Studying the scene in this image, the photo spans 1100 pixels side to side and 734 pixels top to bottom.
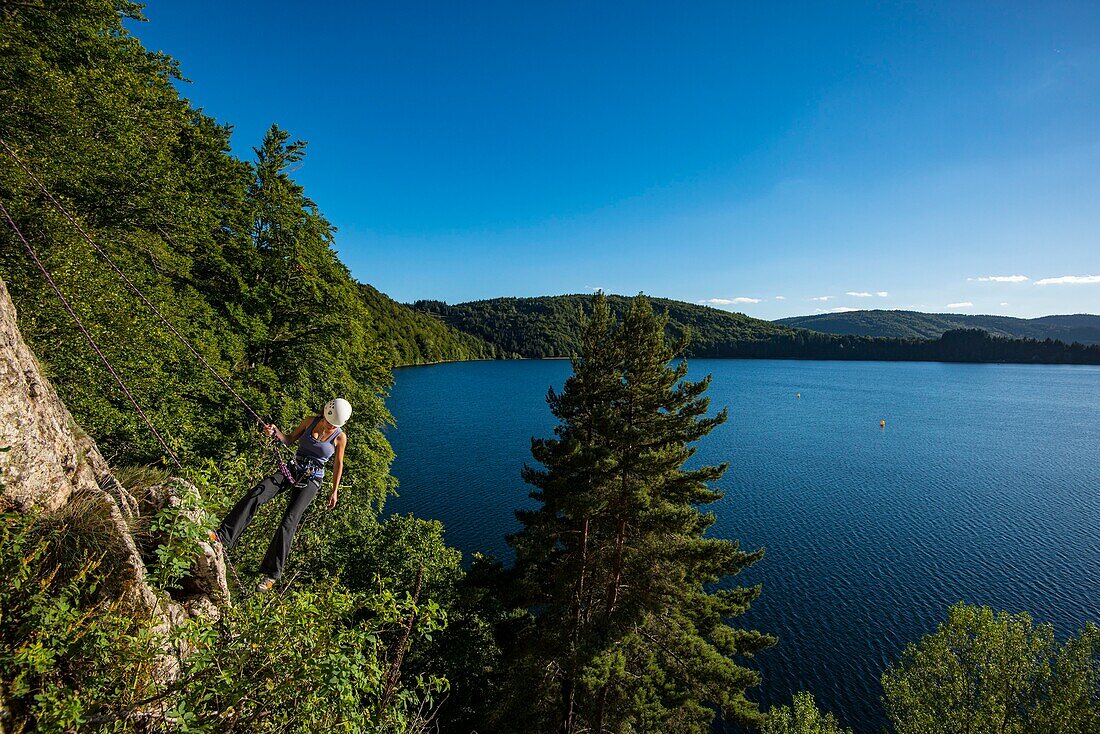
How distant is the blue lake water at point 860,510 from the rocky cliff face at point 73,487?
21176 millimetres

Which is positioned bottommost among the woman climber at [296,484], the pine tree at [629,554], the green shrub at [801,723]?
the green shrub at [801,723]

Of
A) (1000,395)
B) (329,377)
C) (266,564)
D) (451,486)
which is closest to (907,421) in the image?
(1000,395)

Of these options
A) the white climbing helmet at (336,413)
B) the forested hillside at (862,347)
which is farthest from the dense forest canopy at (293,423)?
the forested hillside at (862,347)

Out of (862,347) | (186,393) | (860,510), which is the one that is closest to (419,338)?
(860,510)

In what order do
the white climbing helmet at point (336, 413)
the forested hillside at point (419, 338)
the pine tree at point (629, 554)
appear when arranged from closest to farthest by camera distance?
1. the white climbing helmet at point (336, 413)
2. the pine tree at point (629, 554)
3. the forested hillside at point (419, 338)

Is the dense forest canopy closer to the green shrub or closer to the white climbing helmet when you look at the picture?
the green shrub

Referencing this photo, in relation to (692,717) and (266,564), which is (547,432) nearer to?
(692,717)

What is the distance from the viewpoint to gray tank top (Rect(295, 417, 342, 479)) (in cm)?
609

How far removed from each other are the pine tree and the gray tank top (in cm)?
690

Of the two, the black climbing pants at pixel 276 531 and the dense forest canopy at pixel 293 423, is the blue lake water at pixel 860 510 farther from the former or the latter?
the black climbing pants at pixel 276 531

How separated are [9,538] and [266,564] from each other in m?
2.58

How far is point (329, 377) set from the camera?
51.5ft

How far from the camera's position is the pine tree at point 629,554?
39.8 feet

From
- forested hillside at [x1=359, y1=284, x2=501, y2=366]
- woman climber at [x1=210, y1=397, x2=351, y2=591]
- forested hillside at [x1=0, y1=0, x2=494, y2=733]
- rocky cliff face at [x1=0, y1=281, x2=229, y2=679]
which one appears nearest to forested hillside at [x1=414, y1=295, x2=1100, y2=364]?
forested hillside at [x1=359, y1=284, x2=501, y2=366]
